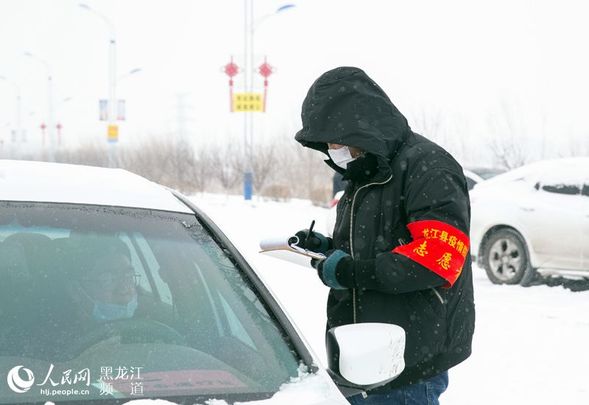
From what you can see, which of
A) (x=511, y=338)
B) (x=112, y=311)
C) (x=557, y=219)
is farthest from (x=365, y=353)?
(x=557, y=219)

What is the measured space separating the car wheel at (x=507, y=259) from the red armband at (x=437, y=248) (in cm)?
803

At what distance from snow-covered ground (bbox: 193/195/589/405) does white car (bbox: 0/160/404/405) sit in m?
0.16

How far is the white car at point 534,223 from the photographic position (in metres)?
10.2

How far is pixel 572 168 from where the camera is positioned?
10.6m

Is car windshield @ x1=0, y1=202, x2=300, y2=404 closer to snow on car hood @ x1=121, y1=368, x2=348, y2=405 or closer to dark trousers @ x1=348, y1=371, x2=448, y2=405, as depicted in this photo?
snow on car hood @ x1=121, y1=368, x2=348, y2=405

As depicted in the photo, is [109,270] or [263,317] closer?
[263,317]

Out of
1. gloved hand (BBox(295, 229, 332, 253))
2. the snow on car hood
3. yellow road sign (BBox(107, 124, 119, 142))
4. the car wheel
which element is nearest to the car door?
the car wheel

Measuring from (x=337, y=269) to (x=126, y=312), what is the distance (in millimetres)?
636

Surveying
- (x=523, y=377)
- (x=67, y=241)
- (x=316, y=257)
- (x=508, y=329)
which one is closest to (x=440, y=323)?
(x=316, y=257)

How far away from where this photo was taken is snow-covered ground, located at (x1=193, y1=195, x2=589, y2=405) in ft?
19.2

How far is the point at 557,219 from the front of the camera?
10336 millimetres

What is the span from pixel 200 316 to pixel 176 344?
0.21 m

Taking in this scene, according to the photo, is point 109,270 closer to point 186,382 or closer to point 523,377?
point 186,382

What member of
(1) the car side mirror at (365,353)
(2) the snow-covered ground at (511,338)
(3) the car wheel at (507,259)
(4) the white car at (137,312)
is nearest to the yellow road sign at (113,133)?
(2) the snow-covered ground at (511,338)
